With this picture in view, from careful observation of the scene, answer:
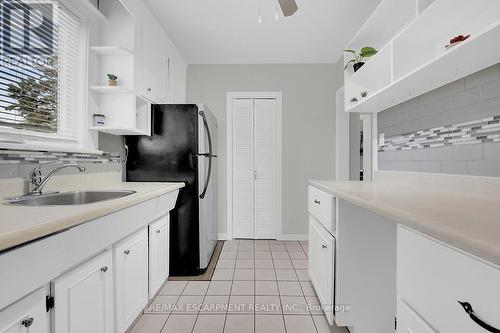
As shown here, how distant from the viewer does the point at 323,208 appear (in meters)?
1.78

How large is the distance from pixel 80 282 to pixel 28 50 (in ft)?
4.37

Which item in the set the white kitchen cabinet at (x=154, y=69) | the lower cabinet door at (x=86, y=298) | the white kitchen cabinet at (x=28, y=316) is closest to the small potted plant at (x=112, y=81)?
the white kitchen cabinet at (x=154, y=69)

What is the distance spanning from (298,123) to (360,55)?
1.63 meters

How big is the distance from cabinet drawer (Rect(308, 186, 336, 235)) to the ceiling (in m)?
1.70

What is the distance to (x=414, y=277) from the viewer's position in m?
0.78

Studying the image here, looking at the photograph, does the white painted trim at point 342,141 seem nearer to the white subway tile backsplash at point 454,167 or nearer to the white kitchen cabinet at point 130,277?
the white subway tile backsplash at point 454,167

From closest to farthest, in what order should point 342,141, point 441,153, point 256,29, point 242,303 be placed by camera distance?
point 441,153, point 242,303, point 256,29, point 342,141

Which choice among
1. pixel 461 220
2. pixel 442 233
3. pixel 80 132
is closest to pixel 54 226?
pixel 442 233

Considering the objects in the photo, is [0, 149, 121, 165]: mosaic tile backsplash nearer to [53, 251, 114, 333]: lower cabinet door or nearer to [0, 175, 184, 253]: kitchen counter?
[0, 175, 184, 253]: kitchen counter

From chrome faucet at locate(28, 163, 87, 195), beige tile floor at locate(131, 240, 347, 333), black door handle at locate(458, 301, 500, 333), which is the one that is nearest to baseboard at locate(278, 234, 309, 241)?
beige tile floor at locate(131, 240, 347, 333)

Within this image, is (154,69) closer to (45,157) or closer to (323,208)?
(45,157)

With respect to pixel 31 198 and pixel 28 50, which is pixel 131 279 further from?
pixel 28 50

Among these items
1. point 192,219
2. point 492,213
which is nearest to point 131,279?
point 192,219

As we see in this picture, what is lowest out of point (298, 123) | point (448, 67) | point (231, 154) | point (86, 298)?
point (86, 298)
